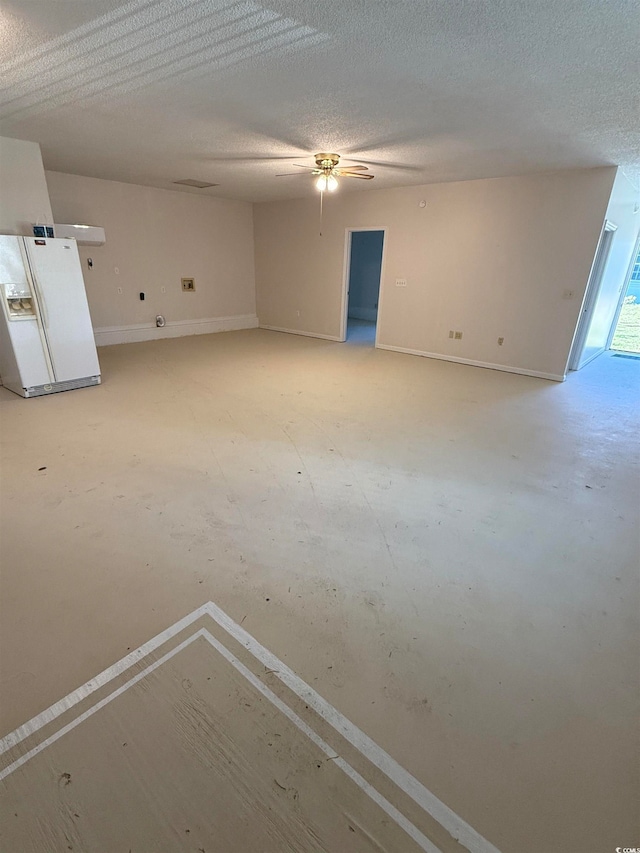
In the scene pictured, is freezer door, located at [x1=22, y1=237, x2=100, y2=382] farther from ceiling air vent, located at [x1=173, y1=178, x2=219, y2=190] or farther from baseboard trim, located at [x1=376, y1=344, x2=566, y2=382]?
baseboard trim, located at [x1=376, y1=344, x2=566, y2=382]

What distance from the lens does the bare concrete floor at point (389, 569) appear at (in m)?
1.25

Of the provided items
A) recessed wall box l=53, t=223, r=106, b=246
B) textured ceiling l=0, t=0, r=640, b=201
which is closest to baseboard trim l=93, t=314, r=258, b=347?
recessed wall box l=53, t=223, r=106, b=246

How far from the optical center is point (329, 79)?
249cm

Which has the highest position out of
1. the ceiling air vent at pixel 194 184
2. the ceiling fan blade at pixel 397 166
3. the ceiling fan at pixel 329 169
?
the ceiling air vent at pixel 194 184

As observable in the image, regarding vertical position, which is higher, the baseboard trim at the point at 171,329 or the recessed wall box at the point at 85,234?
the recessed wall box at the point at 85,234

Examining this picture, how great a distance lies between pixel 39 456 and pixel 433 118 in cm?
403

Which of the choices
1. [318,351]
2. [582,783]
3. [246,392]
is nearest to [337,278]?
[318,351]

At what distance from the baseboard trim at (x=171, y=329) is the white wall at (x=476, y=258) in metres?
1.84

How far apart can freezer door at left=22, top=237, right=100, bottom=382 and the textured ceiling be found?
1040 millimetres

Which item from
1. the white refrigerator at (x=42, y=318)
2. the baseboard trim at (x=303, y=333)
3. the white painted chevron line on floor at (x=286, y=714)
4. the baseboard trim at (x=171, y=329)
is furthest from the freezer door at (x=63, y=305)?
the baseboard trim at (x=303, y=333)

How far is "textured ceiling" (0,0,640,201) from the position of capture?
189 cm

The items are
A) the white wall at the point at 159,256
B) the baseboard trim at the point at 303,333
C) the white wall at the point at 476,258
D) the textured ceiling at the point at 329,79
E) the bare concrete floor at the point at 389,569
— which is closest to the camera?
the bare concrete floor at the point at 389,569

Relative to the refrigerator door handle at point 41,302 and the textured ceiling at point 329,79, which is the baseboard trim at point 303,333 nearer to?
the textured ceiling at point 329,79

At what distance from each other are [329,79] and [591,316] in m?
4.94
